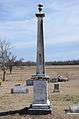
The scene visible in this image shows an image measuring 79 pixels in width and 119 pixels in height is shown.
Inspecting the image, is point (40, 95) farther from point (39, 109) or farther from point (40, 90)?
point (39, 109)

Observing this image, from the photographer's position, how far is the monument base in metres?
17.4

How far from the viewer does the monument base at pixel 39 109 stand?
684 inches

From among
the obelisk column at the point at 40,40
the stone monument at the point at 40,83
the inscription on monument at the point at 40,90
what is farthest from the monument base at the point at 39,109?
the obelisk column at the point at 40,40

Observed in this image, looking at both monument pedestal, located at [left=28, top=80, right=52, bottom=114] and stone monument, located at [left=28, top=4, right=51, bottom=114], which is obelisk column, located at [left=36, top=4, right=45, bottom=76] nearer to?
stone monument, located at [left=28, top=4, right=51, bottom=114]

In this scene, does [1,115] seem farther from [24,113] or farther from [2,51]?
[2,51]

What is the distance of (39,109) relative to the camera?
57.4 feet

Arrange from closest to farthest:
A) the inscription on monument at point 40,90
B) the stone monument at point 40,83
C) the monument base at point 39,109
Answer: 1. the monument base at point 39,109
2. the stone monument at point 40,83
3. the inscription on monument at point 40,90

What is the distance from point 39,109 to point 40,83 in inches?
47.5

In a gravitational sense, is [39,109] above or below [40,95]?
below

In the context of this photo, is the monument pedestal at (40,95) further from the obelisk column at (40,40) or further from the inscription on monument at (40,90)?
the obelisk column at (40,40)

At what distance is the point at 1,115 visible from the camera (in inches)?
678

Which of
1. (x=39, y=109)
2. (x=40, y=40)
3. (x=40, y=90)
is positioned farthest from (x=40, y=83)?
(x=40, y=40)

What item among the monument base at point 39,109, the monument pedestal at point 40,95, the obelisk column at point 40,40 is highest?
the obelisk column at point 40,40

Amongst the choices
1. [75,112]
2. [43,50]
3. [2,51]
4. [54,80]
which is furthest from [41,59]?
[2,51]
